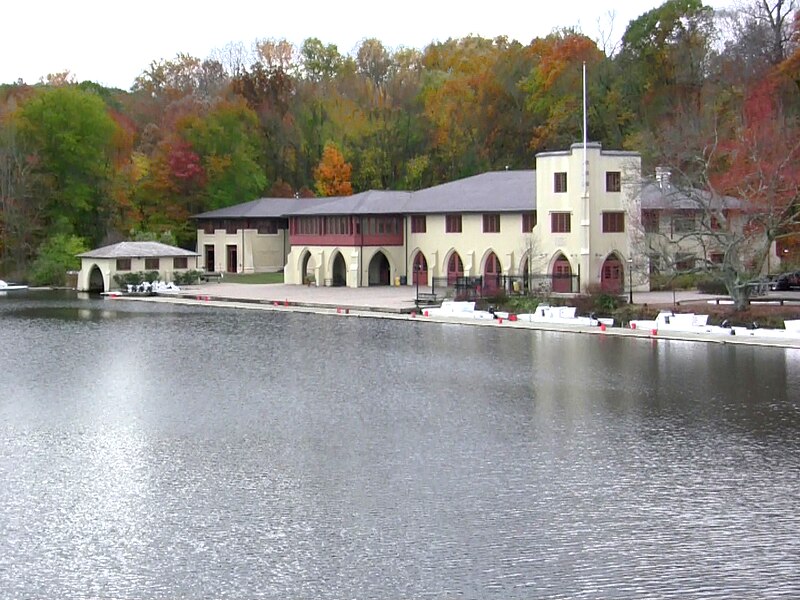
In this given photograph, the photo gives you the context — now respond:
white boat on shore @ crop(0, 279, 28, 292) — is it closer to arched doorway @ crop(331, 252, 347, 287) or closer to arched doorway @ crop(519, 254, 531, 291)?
arched doorway @ crop(331, 252, 347, 287)

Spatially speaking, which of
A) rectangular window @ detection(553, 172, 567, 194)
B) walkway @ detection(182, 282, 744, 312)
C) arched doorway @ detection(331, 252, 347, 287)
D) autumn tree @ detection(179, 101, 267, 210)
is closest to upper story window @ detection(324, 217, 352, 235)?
arched doorway @ detection(331, 252, 347, 287)

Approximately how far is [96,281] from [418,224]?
21.8m

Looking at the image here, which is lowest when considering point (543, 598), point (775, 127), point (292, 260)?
point (543, 598)

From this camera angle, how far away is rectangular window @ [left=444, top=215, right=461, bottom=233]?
66.4 m

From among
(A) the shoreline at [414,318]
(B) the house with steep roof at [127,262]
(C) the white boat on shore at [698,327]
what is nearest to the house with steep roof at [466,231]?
(A) the shoreline at [414,318]

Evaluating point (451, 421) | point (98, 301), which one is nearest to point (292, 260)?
point (98, 301)

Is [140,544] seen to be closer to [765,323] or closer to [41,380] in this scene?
[41,380]

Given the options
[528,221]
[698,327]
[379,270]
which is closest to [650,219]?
[528,221]

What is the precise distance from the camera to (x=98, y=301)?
6769 cm

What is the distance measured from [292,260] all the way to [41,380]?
133ft

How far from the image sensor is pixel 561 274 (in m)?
58.4

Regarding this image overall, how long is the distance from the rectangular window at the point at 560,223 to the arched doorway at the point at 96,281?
31498mm

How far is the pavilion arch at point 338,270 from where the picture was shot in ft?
238

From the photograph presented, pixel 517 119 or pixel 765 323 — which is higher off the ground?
pixel 517 119
